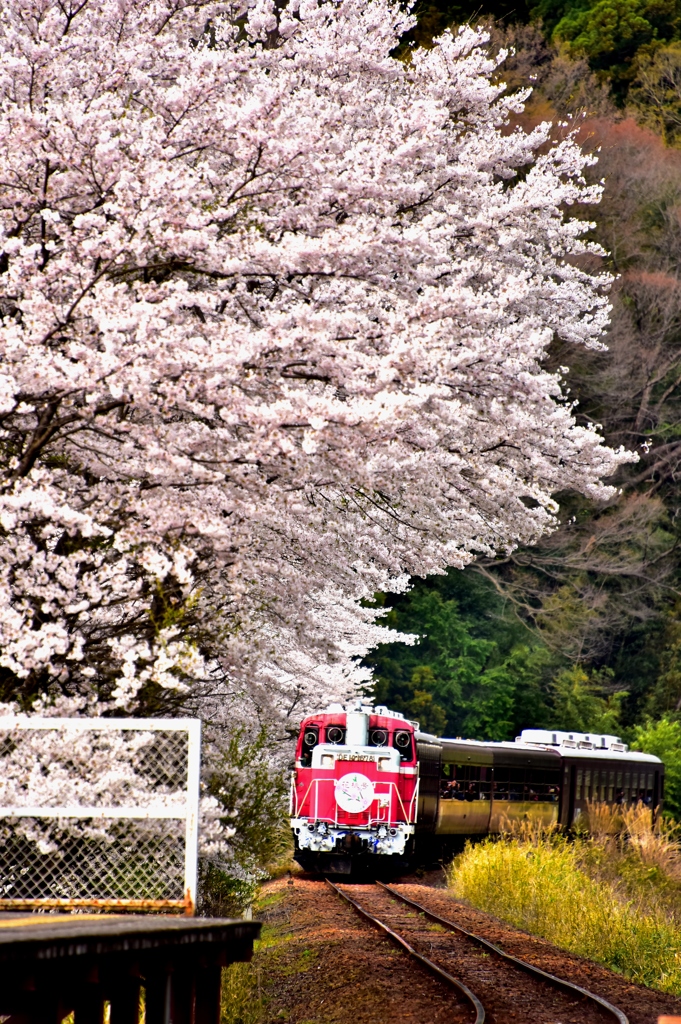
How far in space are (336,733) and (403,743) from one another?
1126mm

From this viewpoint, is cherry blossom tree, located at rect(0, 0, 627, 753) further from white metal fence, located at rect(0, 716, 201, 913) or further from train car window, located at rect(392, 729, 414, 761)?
train car window, located at rect(392, 729, 414, 761)

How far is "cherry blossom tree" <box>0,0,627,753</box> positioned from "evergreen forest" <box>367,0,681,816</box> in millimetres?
31826

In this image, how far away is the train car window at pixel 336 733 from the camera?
22792 mm

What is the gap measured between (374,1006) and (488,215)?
30.7ft

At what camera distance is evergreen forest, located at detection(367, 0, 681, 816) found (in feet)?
157

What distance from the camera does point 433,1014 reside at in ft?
A: 38.0

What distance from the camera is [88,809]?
26.5 ft

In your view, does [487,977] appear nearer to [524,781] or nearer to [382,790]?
[382,790]

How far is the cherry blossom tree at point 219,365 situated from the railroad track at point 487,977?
3.22 m

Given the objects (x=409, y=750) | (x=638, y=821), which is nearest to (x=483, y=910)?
(x=409, y=750)

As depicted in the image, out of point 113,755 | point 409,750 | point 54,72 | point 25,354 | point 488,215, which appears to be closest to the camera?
point 113,755

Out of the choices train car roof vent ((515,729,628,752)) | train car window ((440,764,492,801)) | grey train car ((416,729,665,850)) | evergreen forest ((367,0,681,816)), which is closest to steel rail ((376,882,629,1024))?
grey train car ((416,729,665,850))

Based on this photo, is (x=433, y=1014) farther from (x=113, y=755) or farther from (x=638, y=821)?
(x=638, y=821)

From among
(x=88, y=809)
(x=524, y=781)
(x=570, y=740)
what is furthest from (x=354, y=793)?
(x=88, y=809)
